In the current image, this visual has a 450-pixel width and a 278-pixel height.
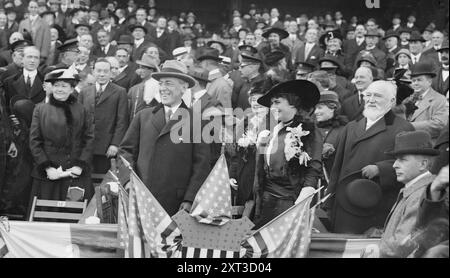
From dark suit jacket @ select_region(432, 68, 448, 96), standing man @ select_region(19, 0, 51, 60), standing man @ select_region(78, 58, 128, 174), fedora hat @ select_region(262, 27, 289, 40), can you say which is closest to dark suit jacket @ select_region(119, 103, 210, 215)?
standing man @ select_region(78, 58, 128, 174)

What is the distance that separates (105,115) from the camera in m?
8.75

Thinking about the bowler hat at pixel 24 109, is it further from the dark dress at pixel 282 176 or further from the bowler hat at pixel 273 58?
the bowler hat at pixel 273 58

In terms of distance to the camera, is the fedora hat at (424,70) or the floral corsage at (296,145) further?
the fedora hat at (424,70)

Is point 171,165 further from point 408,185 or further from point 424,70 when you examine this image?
point 424,70

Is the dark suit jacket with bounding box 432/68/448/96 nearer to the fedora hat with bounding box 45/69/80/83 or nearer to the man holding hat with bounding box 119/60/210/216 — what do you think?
the man holding hat with bounding box 119/60/210/216

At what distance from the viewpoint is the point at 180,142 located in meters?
6.45

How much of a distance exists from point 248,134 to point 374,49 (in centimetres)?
608

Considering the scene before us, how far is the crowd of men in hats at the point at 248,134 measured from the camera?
5.59 metres

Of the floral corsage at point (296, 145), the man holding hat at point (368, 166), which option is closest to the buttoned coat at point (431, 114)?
the man holding hat at point (368, 166)

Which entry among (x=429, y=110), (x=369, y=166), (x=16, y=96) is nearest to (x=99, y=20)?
(x=16, y=96)

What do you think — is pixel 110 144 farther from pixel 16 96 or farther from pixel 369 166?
pixel 369 166

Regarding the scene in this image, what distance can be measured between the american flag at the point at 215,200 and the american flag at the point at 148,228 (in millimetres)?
254
